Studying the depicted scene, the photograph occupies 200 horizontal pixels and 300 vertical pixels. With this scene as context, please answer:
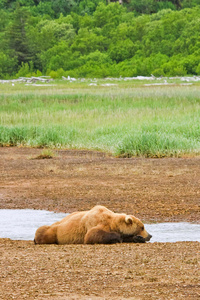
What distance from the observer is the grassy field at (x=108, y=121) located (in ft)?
56.7

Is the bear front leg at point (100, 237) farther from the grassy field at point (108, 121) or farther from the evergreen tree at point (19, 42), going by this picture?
the evergreen tree at point (19, 42)

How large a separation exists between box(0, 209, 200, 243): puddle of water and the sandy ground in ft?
1.31

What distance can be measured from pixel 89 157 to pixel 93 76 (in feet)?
176

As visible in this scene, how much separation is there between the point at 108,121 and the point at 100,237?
61.1 feet

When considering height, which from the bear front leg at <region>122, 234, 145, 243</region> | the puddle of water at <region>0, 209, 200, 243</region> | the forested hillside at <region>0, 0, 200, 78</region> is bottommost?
the puddle of water at <region>0, 209, 200, 243</region>

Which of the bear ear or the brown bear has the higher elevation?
the bear ear

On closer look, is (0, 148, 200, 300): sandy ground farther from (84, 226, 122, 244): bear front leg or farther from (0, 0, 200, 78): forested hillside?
(0, 0, 200, 78): forested hillside

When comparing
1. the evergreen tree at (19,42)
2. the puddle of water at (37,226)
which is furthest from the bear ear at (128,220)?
the evergreen tree at (19,42)

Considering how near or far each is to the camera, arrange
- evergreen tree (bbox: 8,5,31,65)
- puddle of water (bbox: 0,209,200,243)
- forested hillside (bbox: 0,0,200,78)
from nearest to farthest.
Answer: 1. puddle of water (bbox: 0,209,200,243)
2. forested hillside (bbox: 0,0,200,78)
3. evergreen tree (bbox: 8,5,31,65)

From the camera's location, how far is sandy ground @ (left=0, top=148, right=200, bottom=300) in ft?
16.3

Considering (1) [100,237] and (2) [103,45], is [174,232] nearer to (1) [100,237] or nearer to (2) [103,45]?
(1) [100,237]

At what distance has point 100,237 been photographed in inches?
258

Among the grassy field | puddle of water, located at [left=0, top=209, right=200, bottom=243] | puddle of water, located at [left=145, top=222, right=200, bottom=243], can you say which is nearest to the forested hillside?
the grassy field

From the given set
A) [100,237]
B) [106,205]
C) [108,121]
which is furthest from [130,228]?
[108,121]
